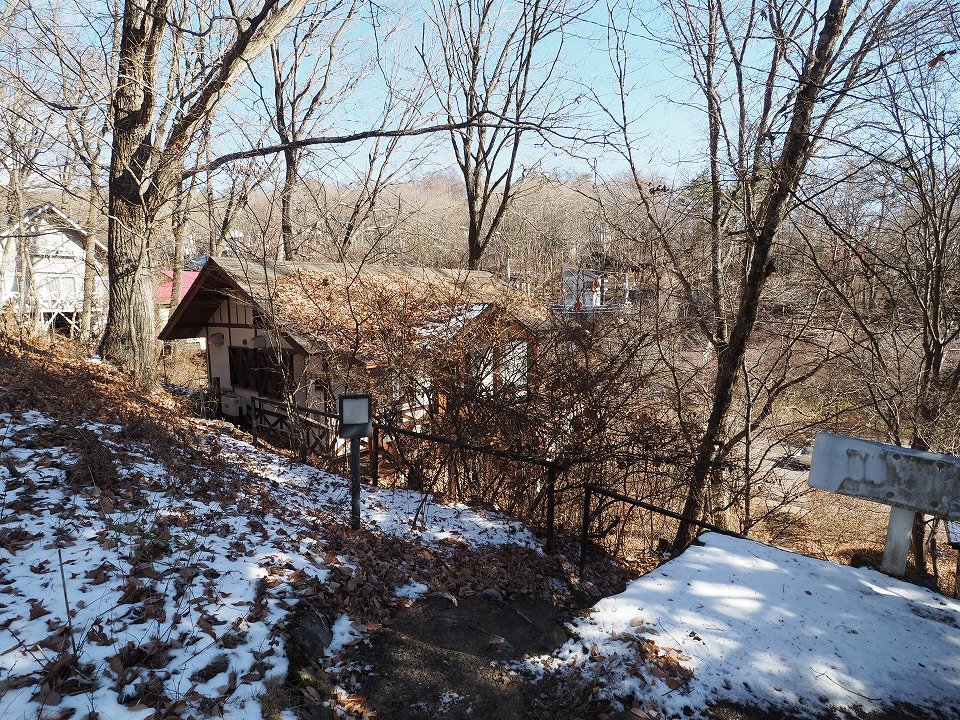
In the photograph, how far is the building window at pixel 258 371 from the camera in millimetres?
12898

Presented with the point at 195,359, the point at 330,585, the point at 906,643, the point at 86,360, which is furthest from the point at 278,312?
the point at 195,359

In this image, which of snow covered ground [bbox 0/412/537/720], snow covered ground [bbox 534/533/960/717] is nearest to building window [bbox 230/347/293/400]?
snow covered ground [bbox 0/412/537/720]

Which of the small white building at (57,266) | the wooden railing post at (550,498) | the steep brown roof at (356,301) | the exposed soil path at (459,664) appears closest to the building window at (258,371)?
the steep brown roof at (356,301)

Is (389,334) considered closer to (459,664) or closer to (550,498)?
(550,498)

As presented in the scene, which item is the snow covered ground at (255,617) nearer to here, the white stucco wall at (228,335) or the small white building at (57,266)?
the white stucco wall at (228,335)

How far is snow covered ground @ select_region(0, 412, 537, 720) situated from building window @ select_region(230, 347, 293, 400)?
21.4 ft

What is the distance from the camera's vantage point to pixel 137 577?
3.48m

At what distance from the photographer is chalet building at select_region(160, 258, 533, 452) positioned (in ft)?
29.3

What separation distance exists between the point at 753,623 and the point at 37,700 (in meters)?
4.11

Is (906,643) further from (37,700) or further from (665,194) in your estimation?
(665,194)

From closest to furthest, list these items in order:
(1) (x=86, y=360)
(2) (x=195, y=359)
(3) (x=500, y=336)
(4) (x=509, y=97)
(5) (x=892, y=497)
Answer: (5) (x=892, y=497)
(3) (x=500, y=336)
(1) (x=86, y=360)
(4) (x=509, y=97)
(2) (x=195, y=359)

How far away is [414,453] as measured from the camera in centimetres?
926

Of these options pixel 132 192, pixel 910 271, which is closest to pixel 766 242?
pixel 910 271

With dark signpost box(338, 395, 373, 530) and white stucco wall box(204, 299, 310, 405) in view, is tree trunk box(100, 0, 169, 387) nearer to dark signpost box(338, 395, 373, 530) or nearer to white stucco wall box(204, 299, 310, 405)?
white stucco wall box(204, 299, 310, 405)
